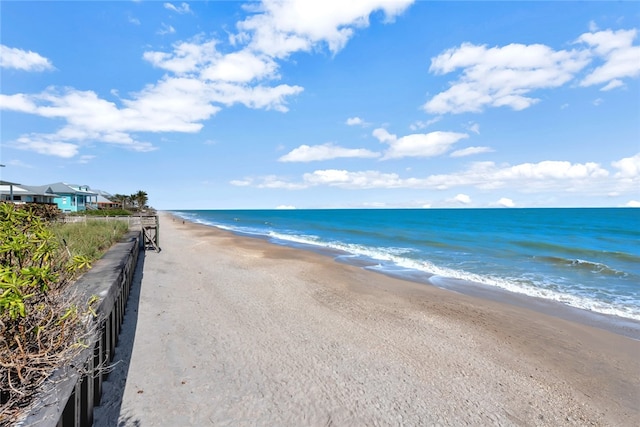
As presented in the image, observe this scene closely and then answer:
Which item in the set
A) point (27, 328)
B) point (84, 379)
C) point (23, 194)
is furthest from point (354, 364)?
point (23, 194)

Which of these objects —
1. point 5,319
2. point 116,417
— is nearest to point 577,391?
point 116,417

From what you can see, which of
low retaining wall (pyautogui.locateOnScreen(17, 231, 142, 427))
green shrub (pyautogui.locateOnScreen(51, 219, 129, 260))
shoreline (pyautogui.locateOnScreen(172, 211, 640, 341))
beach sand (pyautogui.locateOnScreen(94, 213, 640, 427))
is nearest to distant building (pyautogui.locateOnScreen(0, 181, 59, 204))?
green shrub (pyautogui.locateOnScreen(51, 219, 129, 260))

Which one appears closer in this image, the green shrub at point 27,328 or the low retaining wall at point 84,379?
the green shrub at point 27,328

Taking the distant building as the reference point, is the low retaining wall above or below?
below

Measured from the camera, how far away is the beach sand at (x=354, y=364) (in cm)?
533

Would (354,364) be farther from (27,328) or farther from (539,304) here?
(539,304)

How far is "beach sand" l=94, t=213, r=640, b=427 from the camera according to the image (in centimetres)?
533

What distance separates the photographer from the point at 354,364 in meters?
6.84

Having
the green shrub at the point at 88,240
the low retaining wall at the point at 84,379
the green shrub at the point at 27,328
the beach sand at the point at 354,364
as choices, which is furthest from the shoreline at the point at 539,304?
the green shrub at the point at 27,328

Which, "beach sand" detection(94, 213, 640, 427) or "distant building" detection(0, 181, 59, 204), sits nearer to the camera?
"beach sand" detection(94, 213, 640, 427)

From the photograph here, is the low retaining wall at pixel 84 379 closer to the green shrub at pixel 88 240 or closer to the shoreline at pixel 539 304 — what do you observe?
the green shrub at pixel 88 240

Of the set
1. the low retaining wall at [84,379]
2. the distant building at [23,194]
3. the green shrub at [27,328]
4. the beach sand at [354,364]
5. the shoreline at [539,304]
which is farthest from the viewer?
the distant building at [23,194]

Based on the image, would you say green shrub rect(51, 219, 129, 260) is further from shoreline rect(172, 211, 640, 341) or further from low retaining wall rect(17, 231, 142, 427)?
shoreline rect(172, 211, 640, 341)

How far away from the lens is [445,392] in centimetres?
602
